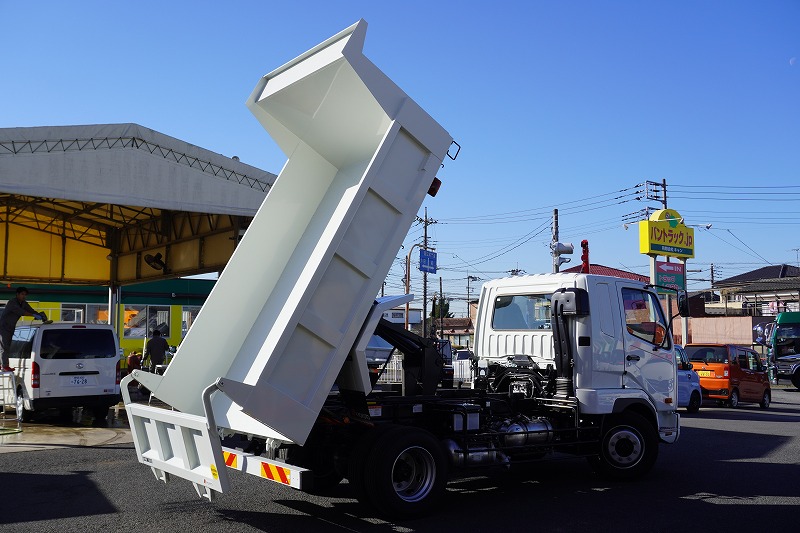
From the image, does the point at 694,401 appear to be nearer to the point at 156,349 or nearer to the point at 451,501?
the point at 451,501

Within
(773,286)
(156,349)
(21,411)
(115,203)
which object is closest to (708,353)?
(156,349)

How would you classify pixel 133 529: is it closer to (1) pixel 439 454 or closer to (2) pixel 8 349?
(1) pixel 439 454

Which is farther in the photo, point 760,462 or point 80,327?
point 80,327

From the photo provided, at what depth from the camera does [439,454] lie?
6820 mm

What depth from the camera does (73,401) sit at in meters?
13.9

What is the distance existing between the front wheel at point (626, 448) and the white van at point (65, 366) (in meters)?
9.97

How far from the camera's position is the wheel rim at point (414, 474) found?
6707 millimetres

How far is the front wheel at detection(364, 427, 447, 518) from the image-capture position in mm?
6418

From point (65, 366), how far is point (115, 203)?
326 centimetres

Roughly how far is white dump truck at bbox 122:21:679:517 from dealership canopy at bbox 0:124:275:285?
741 centimetres

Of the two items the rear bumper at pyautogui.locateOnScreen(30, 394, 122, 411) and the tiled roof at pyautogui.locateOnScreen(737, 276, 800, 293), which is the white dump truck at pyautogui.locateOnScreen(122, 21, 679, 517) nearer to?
the rear bumper at pyautogui.locateOnScreen(30, 394, 122, 411)

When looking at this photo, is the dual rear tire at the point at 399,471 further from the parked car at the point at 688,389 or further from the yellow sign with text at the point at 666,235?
the yellow sign with text at the point at 666,235

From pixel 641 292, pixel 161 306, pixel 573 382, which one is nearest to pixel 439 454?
pixel 573 382

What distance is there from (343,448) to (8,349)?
9959 mm
